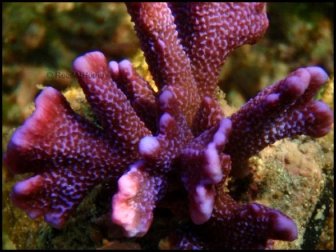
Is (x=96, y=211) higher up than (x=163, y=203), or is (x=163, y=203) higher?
(x=163, y=203)

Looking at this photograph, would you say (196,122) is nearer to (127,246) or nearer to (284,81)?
(284,81)

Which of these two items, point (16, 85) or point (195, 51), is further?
point (16, 85)

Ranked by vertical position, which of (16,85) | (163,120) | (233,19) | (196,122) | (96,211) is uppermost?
(233,19)

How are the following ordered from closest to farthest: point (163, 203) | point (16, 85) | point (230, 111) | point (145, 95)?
point (163, 203) → point (145, 95) → point (230, 111) → point (16, 85)

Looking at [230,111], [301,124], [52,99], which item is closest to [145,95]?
[52,99]

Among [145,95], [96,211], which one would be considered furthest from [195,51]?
[96,211]

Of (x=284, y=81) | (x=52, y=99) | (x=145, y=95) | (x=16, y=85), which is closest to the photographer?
(x=284, y=81)
